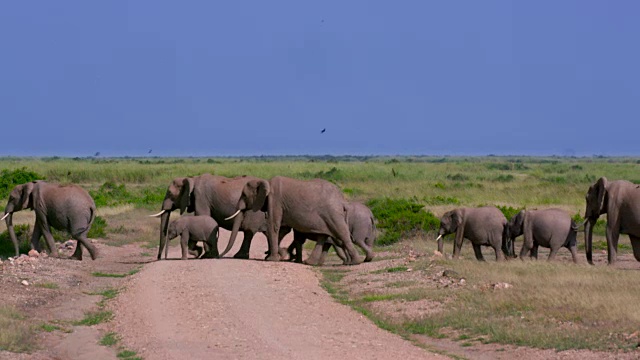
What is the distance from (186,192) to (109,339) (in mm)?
11918

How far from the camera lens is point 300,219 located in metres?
23.7

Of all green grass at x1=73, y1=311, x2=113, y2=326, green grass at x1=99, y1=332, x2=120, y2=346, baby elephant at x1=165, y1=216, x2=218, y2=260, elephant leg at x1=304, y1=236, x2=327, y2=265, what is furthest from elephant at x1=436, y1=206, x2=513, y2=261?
green grass at x1=99, y1=332, x2=120, y2=346

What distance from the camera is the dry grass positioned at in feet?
42.5

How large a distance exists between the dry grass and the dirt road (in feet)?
3.81

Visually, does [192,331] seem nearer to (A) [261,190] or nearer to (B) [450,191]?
(A) [261,190]

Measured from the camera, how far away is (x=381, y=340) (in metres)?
14.0

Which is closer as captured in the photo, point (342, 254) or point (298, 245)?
point (298, 245)

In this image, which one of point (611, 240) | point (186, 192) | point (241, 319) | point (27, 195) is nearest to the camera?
point (241, 319)

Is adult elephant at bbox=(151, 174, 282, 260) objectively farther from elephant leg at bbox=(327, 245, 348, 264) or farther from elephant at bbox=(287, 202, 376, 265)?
elephant leg at bbox=(327, 245, 348, 264)

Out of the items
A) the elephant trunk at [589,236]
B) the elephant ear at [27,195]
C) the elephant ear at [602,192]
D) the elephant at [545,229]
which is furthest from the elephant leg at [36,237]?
the elephant ear at [602,192]

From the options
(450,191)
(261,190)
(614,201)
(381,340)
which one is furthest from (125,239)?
(450,191)

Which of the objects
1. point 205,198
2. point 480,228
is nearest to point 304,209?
point 205,198

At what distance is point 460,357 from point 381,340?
1334mm

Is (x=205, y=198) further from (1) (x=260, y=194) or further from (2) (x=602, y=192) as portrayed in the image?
(2) (x=602, y=192)
